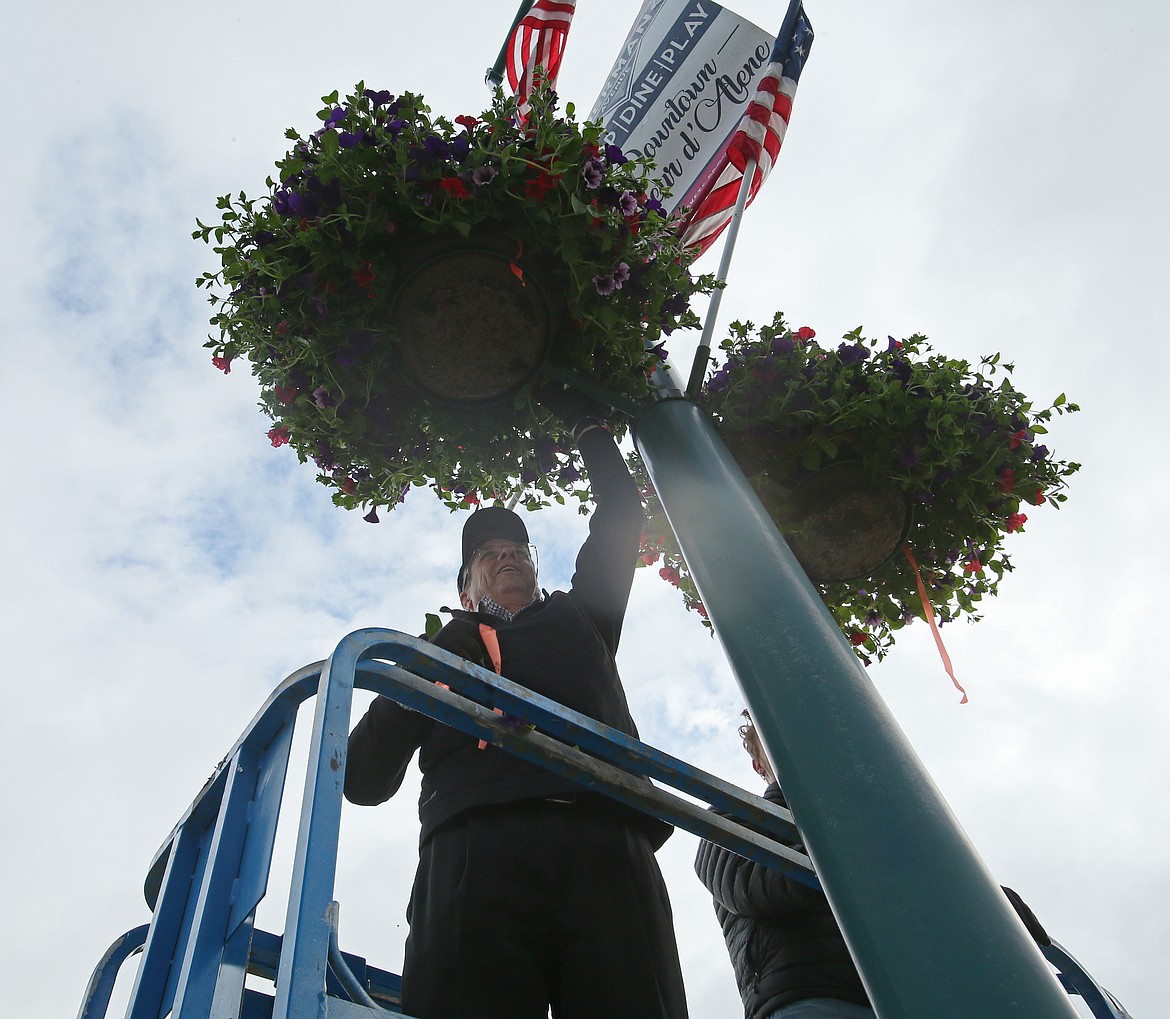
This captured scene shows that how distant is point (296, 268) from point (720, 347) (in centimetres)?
113

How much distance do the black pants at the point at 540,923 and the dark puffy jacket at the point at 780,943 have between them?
1.58 feet

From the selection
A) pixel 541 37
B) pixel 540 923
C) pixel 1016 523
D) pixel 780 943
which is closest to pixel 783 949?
pixel 780 943

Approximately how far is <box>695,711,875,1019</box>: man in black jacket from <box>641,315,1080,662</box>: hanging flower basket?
0.80 metres

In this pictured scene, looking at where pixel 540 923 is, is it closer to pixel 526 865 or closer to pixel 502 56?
pixel 526 865

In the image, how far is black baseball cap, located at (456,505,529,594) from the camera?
2.70m

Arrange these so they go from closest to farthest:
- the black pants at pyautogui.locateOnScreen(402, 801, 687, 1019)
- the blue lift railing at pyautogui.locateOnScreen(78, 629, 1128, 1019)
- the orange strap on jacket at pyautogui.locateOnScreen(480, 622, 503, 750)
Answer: the blue lift railing at pyautogui.locateOnScreen(78, 629, 1128, 1019)
the black pants at pyautogui.locateOnScreen(402, 801, 687, 1019)
the orange strap on jacket at pyautogui.locateOnScreen(480, 622, 503, 750)

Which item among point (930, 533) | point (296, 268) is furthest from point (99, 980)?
point (930, 533)

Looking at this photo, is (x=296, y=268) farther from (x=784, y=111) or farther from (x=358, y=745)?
(x=784, y=111)

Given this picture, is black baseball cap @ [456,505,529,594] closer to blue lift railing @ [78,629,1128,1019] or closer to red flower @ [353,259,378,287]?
red flower @ [353,259,378,287]

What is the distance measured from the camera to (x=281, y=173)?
2.16 m

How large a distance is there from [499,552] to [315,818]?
1571 millimetres

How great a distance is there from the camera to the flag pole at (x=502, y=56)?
4.02 meters

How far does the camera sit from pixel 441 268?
6.98 feet

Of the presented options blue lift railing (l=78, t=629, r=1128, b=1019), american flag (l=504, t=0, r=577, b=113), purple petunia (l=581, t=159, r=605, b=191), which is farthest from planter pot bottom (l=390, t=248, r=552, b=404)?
american flag (l=504, t=0, r=577, b=113)
